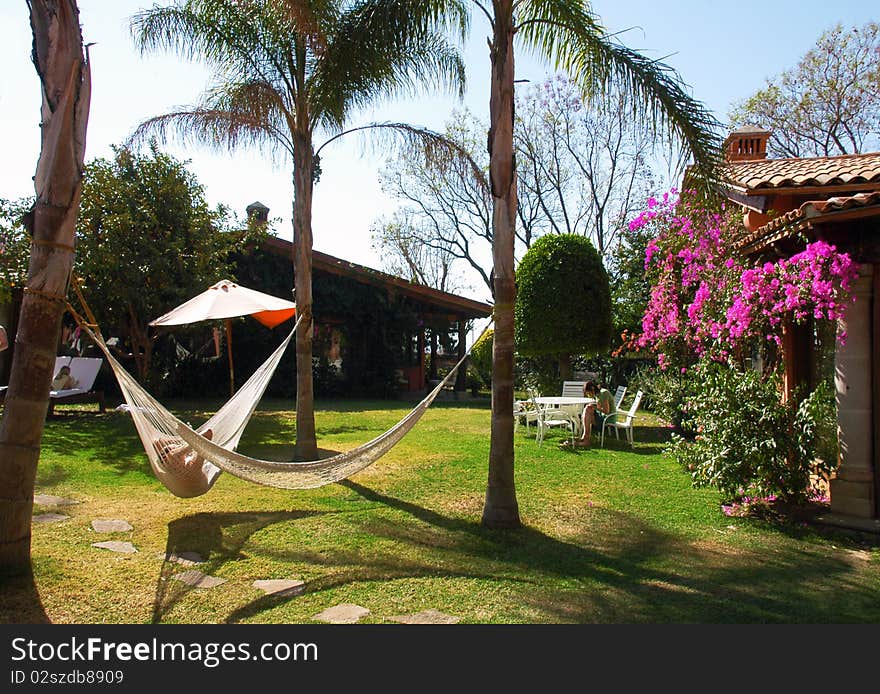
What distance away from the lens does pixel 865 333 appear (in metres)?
4.42

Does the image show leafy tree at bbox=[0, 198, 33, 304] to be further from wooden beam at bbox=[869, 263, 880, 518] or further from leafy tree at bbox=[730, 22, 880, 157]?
leafy tree at bbox=[730, 22, 880, 157]

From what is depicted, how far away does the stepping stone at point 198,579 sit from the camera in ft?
10.8

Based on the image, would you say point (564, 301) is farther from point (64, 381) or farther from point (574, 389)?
point (64, 381)

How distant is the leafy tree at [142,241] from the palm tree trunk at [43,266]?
21.0 feet

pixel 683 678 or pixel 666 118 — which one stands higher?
pixel 666 118

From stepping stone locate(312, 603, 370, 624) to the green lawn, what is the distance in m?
0.06

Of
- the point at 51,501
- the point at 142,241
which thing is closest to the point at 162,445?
the point at 51,501

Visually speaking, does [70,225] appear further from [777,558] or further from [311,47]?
[777,558]

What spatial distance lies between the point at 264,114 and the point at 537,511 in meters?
4.86

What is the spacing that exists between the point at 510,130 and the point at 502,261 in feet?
2.92

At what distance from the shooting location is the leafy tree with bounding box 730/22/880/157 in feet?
55.1

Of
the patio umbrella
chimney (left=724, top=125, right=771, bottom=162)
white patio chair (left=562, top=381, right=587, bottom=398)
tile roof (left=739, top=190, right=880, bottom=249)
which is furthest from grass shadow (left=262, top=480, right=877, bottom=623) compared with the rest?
chimney (left=724, top=125, right=771, bottom=162)

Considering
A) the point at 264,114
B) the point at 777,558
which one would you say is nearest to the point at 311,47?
the point at 264,114

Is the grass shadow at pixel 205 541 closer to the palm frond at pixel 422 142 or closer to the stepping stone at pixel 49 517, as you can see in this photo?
the stepping stone at pixel 49 517
